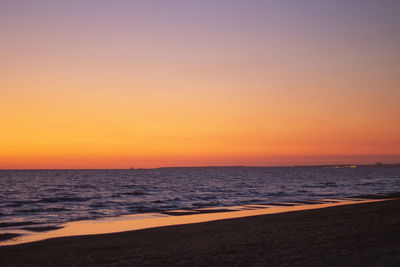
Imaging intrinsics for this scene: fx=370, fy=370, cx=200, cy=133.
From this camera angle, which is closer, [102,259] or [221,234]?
[102,259]

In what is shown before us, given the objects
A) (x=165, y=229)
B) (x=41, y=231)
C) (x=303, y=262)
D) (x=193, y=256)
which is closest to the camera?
(x=303, y=262)

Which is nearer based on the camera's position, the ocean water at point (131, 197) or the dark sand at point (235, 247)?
the dark sand at point (235, 247)

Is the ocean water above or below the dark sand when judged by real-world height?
below

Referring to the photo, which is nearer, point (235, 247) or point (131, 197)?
point (235, 247)

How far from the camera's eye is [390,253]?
1001 centimetres

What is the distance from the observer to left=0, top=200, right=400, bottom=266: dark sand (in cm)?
1006

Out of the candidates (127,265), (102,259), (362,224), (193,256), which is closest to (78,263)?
(102,259)

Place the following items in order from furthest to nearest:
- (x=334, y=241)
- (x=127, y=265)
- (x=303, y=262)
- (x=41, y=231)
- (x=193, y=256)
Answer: (x=41, y=231)
(x=334, y=241)
(x=193, y=256)
(x=127, y=265)
(x=303, y=262)

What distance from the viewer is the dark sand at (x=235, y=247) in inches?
396

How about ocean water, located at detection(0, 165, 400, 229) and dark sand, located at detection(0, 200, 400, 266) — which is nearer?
dark sand, located at detection(0, 200, 400, 266)

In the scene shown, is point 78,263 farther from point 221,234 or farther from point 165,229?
point 165,229

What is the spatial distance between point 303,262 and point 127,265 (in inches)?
188

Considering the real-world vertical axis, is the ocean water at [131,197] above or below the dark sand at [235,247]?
below

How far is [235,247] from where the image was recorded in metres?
12.1
